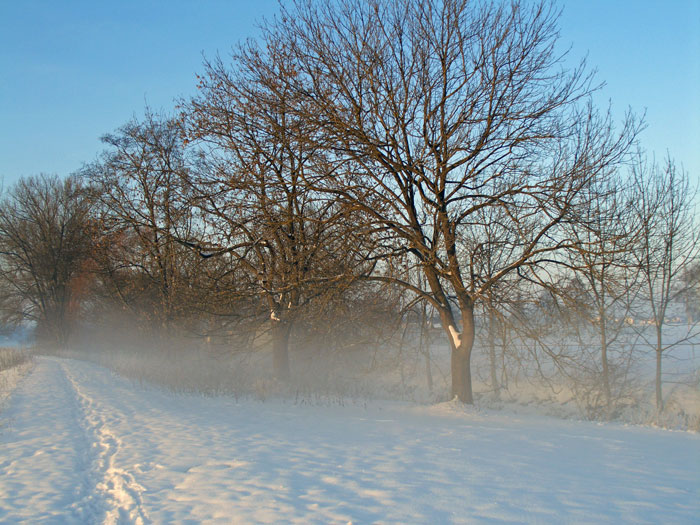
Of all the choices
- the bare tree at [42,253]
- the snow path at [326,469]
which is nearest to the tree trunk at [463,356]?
the snow path at [326,469]

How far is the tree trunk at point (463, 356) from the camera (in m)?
11.3

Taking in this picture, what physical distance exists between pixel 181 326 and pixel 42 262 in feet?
65.6

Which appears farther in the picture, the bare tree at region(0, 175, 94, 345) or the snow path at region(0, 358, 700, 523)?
the bare tree at region(0, 175, 94, 345)

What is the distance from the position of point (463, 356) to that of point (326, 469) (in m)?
6.76

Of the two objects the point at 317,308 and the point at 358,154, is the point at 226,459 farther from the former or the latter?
the point at 358,154

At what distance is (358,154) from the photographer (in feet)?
36.8

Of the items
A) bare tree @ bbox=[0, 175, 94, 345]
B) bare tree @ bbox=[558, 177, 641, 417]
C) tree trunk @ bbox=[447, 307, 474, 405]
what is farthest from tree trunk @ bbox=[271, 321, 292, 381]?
bare tree @ bbox=[0, 175, 94, 345]

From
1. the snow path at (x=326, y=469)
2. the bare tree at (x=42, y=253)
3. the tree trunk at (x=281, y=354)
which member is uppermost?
the bare tree at (x=42, y=253)

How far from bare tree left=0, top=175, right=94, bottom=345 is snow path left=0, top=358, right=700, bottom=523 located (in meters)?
26.4

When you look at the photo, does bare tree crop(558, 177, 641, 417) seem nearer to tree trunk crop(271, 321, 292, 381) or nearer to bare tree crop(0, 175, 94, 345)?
tree trunk crop(271, 321, 292, 381)

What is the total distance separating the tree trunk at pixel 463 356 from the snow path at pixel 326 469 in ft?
6.61

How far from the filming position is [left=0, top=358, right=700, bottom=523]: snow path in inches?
165

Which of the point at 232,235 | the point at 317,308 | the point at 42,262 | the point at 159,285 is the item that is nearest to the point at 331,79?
the point at 232,235

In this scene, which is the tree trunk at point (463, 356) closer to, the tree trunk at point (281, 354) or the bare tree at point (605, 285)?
the bare tree at point (605, 285)
